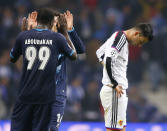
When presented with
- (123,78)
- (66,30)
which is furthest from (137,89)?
(66,30)

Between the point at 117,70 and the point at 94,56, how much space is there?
21.7 feet

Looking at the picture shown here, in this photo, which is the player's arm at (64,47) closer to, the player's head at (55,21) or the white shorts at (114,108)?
the player's head at (55,21)

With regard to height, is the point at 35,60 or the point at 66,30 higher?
the point at 66,30

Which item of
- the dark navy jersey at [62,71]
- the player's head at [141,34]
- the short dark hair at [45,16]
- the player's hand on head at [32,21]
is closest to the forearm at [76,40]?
the dark navy jersey at [62,71]

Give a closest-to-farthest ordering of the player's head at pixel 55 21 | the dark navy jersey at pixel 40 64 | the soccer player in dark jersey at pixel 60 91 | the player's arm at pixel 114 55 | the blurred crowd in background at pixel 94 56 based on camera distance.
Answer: the dark navy jersey at pixel 40 64
the player's head at pixel 55 21
the soccer player in dark jersey at pixel 60 91
the player's arm at pixel 114 55
the blurred crowd in background at pixel 94 56

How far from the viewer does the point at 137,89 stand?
1263 centimetres

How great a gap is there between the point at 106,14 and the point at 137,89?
7.43 feet

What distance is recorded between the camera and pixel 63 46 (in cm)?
516

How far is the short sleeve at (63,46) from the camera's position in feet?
16.9

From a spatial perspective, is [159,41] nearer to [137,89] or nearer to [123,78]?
[137,89]

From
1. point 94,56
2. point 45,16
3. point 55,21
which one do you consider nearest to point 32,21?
point 55,21

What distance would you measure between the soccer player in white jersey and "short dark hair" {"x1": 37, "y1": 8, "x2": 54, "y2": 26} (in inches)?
46.4

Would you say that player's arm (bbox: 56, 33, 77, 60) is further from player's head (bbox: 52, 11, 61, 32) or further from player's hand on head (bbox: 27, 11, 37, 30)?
player's hand on head (bbox: 27, 11, 37, 30)

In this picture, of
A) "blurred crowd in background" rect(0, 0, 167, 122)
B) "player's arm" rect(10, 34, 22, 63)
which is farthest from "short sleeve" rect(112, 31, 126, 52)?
"blurred crowd in background" rect(0, 0, 167, 122)
